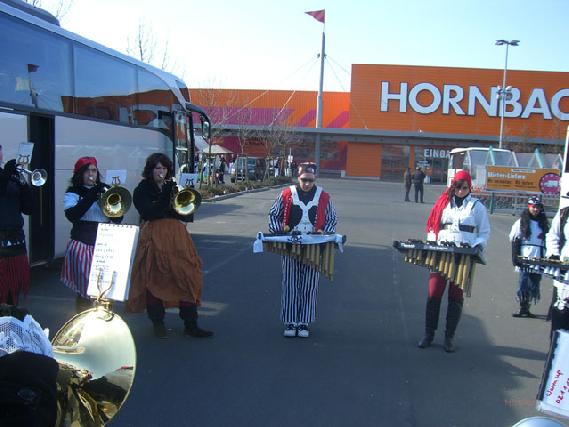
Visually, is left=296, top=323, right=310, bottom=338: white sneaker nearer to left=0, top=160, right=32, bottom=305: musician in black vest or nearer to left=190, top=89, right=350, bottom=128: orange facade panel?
left=0, top=160, right=32, bottom=305: musician in black vest

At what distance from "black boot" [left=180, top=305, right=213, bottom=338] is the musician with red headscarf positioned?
2.23 metres

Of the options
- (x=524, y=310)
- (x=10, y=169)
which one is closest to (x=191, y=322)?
(x=10, y=169)

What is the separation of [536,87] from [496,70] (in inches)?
148

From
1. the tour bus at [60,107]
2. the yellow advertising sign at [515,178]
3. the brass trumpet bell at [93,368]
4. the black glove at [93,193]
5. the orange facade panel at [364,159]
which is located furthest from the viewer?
the orange facade panel at [364,159]

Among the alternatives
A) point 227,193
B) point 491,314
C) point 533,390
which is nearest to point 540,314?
point 491,314

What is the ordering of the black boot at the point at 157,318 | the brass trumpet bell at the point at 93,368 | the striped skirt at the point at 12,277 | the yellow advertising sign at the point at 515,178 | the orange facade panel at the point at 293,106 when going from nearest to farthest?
the brass trumpet bell at the point at 93,368 < the striped skirt at the point at 12,277 < the black boot at the point at 157,318 < the yellow advertising sign at the point at 515,178 < the orange facade panel at the point at 293,106

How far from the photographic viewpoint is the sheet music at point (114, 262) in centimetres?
342

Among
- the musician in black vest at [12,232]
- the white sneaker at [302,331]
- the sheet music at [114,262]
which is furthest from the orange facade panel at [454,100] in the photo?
the sheet music at [114,262]

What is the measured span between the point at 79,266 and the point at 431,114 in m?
49.8

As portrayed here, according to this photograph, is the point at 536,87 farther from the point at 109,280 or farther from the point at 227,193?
the point at 109,280

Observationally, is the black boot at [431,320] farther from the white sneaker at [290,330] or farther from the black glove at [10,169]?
the black glove at [10,169]

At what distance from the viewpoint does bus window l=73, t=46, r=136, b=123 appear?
8930 millimetres

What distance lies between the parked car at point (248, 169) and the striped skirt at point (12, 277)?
108 ft

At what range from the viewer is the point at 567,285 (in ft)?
14.0
